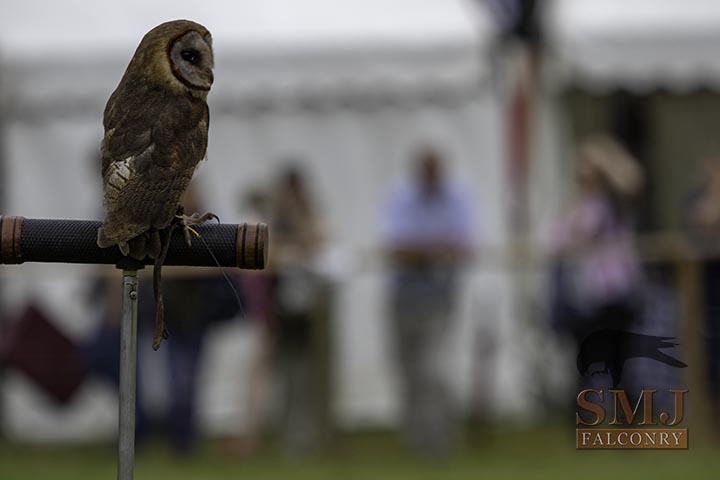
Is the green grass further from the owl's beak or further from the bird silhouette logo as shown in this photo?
the owl's beak

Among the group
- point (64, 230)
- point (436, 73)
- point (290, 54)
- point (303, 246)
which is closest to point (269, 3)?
point (290, 54)

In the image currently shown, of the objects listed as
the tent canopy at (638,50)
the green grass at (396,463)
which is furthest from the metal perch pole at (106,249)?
the tent canopy at (638,50)

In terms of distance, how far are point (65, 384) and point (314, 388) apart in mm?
1886

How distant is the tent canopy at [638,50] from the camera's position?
8.94 m

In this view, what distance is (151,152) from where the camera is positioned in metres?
2.57

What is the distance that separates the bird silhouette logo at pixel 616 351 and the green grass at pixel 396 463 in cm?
222

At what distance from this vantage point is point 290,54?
362 inches

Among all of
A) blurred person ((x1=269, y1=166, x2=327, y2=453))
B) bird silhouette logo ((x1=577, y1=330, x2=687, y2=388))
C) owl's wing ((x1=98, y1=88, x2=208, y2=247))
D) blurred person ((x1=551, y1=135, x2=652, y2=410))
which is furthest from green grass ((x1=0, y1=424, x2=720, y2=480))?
owl's wing ((x1=98, y1=88, x2=208, y2=247))

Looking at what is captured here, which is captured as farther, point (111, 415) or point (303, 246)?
point (111, 415)

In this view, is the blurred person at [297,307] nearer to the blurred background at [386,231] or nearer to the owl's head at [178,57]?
the blurred background at [386,231]

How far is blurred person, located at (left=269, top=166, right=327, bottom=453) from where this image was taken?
8062mm

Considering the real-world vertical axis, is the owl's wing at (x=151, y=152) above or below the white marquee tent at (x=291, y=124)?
below

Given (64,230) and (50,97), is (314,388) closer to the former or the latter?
(50,97)

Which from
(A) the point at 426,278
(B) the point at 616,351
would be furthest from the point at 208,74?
(A) the point at 426,278
